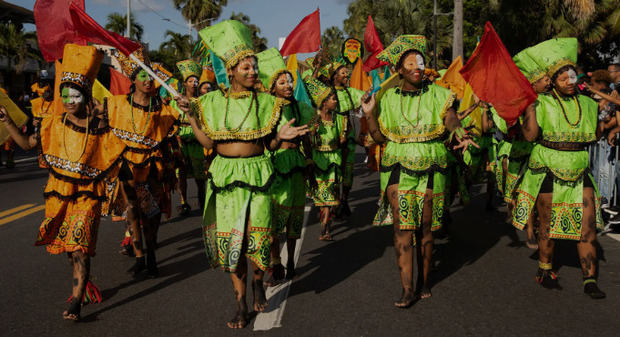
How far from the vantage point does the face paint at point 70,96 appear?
5.23m

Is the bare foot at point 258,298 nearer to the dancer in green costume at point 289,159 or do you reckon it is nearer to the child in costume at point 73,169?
the dancer in green costume at point 289,159

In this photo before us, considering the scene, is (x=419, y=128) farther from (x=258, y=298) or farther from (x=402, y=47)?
(x=258, y=298)

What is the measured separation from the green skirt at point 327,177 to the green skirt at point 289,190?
1.62 m

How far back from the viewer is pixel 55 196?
5.20 meters

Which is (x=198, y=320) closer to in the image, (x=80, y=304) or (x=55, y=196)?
(x=80, y=304)

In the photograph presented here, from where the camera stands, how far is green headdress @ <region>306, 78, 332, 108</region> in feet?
26.6

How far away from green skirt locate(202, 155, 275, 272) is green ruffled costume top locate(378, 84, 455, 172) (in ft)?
3.94

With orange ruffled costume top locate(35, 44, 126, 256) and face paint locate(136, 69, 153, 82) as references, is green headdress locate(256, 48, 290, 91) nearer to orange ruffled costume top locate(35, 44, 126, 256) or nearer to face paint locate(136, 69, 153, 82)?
face paint locate(136, 69, 153, 82)

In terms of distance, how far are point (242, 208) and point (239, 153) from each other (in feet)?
1.43

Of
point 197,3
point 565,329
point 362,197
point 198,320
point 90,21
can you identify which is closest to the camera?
point 565,329

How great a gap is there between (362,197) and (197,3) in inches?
1753

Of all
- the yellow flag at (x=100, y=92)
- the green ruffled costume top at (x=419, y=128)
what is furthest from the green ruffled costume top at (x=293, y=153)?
the yellow flag at (x=100, y=92)

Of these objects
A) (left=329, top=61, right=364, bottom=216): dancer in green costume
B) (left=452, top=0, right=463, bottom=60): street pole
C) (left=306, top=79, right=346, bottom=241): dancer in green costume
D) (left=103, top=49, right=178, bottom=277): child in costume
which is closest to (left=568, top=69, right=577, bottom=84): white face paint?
(left=306, top=79, right=346, bottom=241): dancer in green costume

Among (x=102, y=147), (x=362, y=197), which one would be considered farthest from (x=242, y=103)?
(x=362, y=197)
